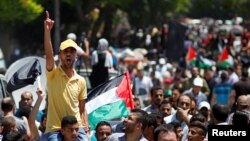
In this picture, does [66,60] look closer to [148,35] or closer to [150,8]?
[148,35]

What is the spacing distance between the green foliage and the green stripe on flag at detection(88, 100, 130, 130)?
16.2 m

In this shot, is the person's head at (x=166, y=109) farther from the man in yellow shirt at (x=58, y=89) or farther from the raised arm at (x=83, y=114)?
the man in yellow shirt at (x=58, y=89)

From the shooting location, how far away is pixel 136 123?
31.5 ft

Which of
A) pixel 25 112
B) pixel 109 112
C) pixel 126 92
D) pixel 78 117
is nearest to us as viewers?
pixel 78 117

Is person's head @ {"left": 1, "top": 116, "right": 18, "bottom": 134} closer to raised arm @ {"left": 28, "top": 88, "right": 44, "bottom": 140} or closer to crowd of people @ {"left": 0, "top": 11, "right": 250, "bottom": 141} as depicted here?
crowd of people @ {"left": 0, "top": 11, "right": 250, "bottom": 141}

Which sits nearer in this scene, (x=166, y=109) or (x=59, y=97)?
(x=59, y=97)

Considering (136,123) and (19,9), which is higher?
(19,9)

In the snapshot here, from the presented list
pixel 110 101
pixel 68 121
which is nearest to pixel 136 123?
pixel 68 121

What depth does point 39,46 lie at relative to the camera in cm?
4206

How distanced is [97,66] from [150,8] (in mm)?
31582

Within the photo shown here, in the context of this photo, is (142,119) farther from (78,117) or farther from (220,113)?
(220,113)

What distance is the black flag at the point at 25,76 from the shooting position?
14.3 m

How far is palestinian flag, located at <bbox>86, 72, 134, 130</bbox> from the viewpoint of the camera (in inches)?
499

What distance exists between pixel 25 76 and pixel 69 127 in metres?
5.13
